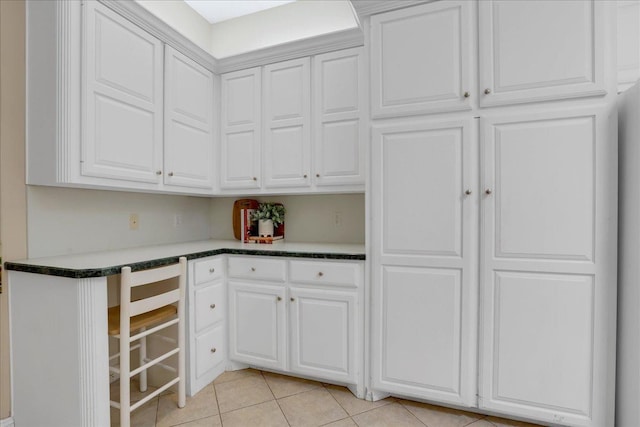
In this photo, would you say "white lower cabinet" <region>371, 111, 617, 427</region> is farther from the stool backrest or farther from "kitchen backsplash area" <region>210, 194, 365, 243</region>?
the stool backrest

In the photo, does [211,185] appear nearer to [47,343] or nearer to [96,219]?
[96,219]

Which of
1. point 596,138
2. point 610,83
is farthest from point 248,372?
point 610,83

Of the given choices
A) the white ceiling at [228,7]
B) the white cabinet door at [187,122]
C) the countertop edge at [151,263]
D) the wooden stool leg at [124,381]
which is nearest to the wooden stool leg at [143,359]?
the wooden stool leg at [124,381]

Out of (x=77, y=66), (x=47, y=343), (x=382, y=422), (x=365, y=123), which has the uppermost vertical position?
(x=77, y=66)

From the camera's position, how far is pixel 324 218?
276cm

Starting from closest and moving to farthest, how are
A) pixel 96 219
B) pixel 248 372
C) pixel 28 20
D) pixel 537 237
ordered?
pixel 537 237 → pixel 28 20 → pixel 96 219 → pixel 248 372

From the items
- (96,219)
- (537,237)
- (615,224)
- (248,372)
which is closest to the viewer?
(615,224)

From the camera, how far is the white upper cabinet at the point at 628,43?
5.63 ft

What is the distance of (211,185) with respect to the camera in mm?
2715

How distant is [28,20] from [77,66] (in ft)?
1.40

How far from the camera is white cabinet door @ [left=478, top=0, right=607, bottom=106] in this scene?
1.58 m

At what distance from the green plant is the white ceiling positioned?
1.71 meters

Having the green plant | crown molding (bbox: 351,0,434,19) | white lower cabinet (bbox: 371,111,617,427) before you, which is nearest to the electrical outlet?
the green plant

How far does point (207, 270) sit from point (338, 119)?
4.53 feet
